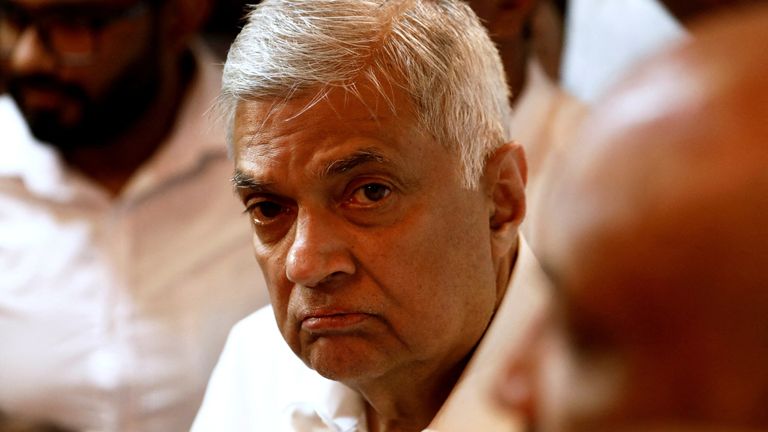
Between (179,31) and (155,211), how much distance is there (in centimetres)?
49

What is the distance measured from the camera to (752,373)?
465mm

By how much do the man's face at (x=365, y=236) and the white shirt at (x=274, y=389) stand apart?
0.13 meters

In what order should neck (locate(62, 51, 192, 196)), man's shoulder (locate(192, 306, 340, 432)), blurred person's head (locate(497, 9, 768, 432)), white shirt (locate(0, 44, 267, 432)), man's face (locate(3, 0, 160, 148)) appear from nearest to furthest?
blurred person's head (locate(497, 9, 768, 432)) < man's shoulder (locate(192, 306, 340, 432)) < white shirt (locate(0, 44, 267, 432)) < man's face (locate(3, 0, 160, 148)) < neck (locate(62, 51, 192, 196))

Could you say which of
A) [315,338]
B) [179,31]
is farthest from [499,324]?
[179,31]

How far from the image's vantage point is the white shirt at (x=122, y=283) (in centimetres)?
267

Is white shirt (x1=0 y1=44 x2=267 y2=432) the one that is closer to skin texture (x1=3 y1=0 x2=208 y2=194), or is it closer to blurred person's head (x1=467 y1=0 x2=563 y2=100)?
skin texture (x1=3 y1=0 x2=208 y2=194)

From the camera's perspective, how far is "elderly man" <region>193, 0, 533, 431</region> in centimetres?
139

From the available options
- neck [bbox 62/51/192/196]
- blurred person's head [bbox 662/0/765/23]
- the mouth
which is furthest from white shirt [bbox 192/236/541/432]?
neck [bbox 62/51/192/196]

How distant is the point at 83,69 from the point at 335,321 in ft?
5.43

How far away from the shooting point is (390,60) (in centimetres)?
140

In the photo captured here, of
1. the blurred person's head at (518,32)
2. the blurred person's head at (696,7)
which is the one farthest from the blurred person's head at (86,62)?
the blurred person's head at (696,7)

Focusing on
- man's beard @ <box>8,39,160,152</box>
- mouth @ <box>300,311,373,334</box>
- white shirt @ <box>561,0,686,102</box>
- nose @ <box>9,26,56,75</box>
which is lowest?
mouth @ <box>300,311,373,334</box>

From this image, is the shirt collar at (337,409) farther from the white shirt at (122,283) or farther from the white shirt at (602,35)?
the white shirt at (602,35)

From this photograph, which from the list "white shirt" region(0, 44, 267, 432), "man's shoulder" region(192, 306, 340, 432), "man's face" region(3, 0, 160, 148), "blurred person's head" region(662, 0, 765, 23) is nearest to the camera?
"man's shoulder" region(192, 306, 340, 432)
